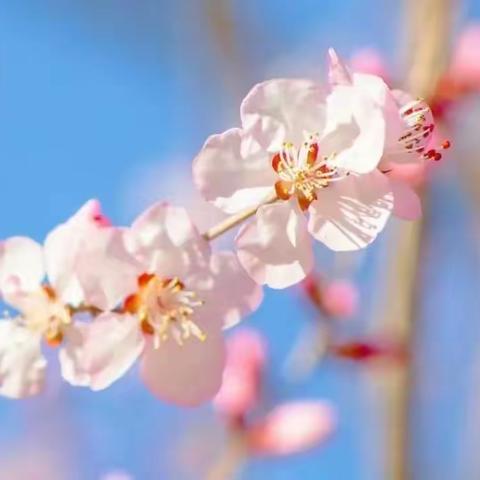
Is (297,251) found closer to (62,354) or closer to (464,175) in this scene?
(62,354)

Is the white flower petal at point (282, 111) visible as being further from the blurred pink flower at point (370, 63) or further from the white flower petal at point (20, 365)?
the blurred pink flower at point (370, 63)

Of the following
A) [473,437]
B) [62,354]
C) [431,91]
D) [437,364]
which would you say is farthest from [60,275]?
[437,364]

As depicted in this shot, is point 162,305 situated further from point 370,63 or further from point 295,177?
point 370,63

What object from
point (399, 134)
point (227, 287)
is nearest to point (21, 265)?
point (227, 287)

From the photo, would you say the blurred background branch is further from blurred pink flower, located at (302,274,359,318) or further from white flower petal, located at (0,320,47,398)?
white flower petal, located at (0,320,47,398)

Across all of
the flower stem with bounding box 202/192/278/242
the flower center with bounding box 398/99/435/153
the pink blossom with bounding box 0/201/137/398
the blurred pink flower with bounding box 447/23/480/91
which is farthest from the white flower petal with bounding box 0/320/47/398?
the blurred pink flower with bounding box 447/23/480/91

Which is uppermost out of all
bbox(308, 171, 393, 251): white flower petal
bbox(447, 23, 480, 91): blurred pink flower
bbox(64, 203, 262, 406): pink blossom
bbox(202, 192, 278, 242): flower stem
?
bbox(202, 192, 278, 242): flower stem
